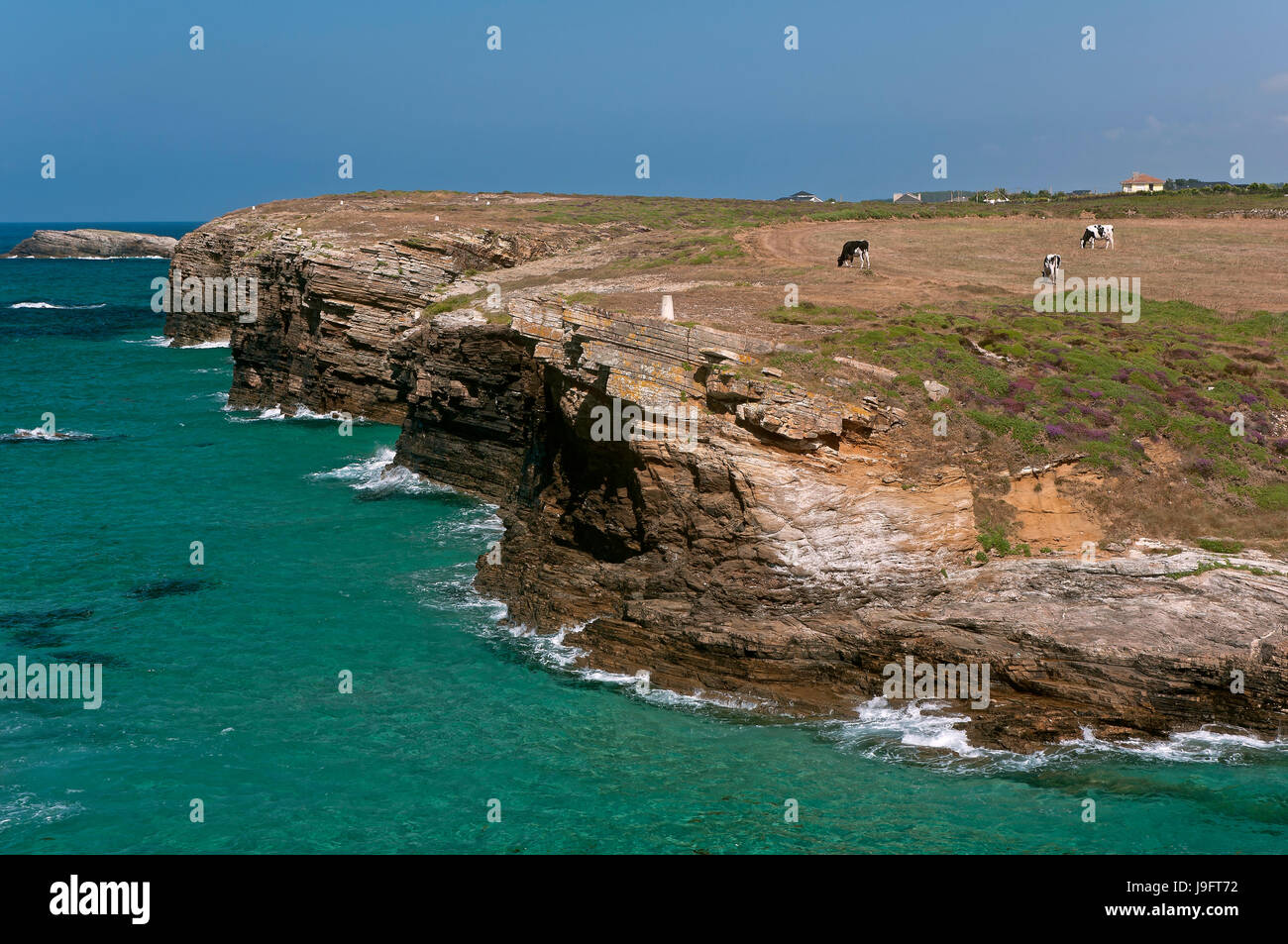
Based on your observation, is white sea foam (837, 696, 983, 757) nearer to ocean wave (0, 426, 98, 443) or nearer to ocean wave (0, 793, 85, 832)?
ocean wave (0, 793, 85, 832)

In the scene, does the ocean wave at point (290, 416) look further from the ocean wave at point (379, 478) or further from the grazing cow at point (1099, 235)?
the grazing cow at point (1099, 235)

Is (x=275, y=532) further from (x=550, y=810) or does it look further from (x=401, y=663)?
(x=550, y=810)

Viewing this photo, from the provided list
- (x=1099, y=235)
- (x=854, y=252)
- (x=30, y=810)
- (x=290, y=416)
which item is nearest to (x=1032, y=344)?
(x=854, y=252)

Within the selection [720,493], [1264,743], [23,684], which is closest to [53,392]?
[23,684]

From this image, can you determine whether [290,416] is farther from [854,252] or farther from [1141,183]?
[1141,183]

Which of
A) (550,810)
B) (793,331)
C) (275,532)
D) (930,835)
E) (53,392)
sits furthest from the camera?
(53,392)

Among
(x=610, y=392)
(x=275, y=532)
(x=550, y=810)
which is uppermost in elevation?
(x=610, y=392)

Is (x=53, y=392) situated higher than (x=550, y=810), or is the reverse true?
(x=53, y=392)
